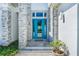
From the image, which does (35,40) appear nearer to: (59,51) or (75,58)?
(59,51)

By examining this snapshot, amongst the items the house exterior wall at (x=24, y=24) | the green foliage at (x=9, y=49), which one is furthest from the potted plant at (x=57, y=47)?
the green foliage at (x=9, y=49)

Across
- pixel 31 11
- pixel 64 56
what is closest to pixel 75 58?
pixel 64 56

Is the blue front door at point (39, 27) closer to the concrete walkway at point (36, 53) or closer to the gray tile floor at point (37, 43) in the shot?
the gray tile floor at point (37, 43)

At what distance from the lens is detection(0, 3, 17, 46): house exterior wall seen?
3.31 metres

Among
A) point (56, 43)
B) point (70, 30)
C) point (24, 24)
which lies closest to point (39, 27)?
point (24, 24)

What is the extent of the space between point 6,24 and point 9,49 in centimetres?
Result: 46

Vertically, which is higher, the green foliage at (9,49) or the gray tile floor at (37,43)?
the gray tile floor at (37,43)

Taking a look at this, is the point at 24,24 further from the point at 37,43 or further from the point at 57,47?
the point at 57,47

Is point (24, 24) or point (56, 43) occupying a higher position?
point (24, 24)

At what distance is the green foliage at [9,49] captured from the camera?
334 centimetres

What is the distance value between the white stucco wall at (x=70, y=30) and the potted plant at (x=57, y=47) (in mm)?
103

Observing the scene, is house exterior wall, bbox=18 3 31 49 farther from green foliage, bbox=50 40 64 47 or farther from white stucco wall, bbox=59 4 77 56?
white stucco wall, bbox=59 4 77 56

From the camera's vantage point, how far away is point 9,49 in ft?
11.0

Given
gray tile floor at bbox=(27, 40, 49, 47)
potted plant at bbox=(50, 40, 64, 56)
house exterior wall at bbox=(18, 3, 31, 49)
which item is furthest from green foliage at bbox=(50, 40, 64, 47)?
house exterior wall at bbox=(18, 3, 31, 49)
